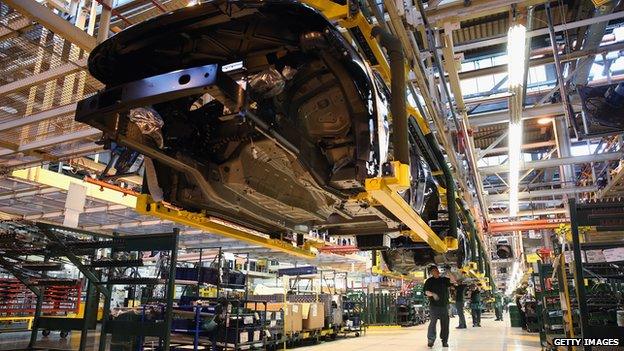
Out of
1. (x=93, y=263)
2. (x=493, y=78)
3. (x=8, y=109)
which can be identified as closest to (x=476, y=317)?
(x=493, y=78)

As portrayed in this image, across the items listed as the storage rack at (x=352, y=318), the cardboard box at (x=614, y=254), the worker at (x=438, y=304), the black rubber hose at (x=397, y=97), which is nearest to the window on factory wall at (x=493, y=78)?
the worker at (x=438, y=304)

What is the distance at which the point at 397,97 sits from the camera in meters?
2.80

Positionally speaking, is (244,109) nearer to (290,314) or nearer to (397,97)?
(397,97)

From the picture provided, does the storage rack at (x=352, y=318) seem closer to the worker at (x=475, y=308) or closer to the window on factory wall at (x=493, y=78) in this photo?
the worker at (x=475, y=308)

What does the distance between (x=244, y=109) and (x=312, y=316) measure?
8250mm

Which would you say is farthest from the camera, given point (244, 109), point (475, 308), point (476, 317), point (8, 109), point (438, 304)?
point (475, 308)

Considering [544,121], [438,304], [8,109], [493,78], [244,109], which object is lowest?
[438,304]

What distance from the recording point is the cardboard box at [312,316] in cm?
951

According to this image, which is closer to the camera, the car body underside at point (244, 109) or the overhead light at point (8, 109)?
the car body underside at point (244, 109)

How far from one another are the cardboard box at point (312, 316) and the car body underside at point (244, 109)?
6.28m

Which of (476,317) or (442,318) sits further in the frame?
(476,317)

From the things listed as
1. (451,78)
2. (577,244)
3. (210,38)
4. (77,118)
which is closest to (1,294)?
(77,118)

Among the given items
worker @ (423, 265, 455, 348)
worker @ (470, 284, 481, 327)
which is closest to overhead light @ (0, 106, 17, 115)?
worker @ (423, 265, 455, 348)

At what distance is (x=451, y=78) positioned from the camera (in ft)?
16.8
